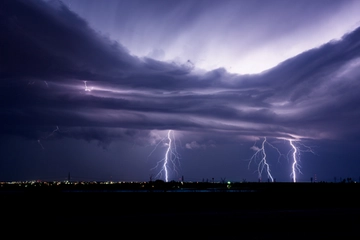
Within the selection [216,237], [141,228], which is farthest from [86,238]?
[216,237]

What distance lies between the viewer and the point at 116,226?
22750mm

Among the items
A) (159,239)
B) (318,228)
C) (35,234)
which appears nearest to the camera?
(159,239)

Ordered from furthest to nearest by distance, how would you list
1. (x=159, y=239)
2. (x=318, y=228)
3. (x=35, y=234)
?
(x=318, y=228)
(x=35, y=234)
(x=159, y=239)

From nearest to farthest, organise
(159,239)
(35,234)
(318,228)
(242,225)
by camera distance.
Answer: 1. (159,239)
2. (35,234)
3. (318,228)
4. (242,225)

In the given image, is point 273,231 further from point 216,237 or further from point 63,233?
point 63,233

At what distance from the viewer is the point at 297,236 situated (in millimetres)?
18297

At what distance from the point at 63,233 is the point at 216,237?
8051mm

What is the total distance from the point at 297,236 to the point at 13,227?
16204 millimetres

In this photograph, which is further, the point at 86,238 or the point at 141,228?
the point at 141,228

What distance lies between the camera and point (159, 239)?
1758 cm

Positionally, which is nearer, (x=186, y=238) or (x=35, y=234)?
(x=186, y=238)

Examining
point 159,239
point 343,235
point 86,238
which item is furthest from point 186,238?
point 343,235

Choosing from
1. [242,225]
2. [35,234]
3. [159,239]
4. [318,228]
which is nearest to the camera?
[159,239]

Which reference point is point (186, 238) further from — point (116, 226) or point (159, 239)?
point (116, 226)
